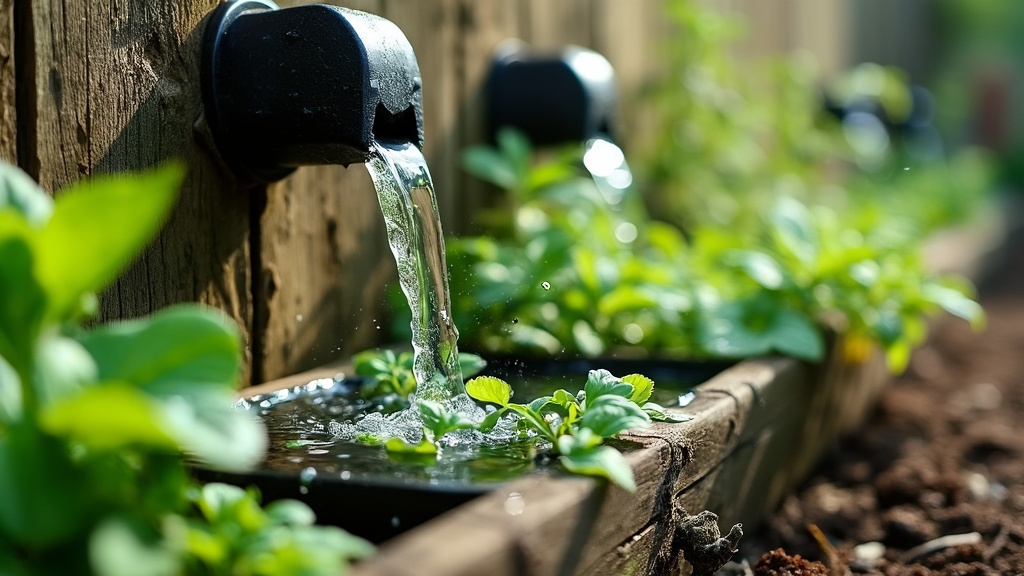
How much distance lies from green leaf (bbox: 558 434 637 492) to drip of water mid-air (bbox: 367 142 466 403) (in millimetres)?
508

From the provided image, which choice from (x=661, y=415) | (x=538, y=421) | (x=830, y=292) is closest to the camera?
(x=538, y=421)

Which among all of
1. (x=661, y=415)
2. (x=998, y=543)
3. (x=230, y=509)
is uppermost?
(x=230, y=509)

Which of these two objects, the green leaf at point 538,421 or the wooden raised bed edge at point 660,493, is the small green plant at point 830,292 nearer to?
the wooden raised bed edge at point 660,493

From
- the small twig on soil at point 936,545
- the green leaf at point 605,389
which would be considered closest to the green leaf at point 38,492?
the green leaf at point 605,389

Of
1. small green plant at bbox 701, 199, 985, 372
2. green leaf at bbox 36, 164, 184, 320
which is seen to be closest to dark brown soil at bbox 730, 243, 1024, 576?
small green plant at bbox 701, 199, 985, 372

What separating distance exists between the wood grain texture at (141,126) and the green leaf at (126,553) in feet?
2.67

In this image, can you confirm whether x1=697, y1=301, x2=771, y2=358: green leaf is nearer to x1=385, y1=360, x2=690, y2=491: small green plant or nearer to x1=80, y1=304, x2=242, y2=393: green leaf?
x1=385, y1=360, x2=690, y2=491: small green plant

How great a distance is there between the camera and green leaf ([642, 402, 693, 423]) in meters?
1.56

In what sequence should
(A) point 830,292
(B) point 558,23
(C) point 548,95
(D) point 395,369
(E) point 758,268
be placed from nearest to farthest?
(D) point 395,369, (E) point 758,268, (A) point 830,292, (C) point 548,95, (B) point 558,23

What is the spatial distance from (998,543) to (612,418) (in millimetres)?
1049

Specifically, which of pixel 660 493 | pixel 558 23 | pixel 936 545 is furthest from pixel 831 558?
pixel 558 23

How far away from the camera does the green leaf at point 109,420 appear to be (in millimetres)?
840

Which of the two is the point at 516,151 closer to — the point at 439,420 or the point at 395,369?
the point at 395,369

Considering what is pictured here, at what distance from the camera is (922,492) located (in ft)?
7.91
